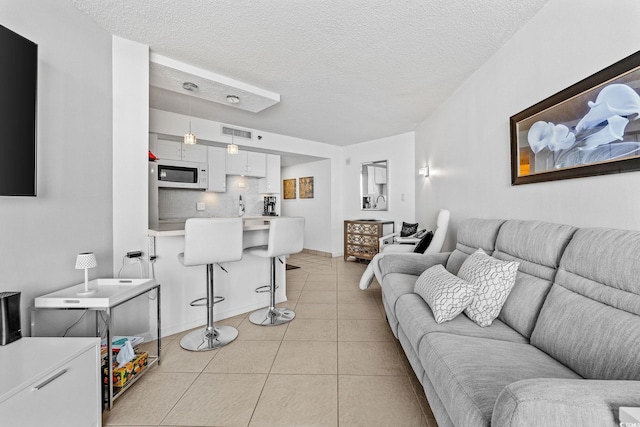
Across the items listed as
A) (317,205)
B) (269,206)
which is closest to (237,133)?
(269,206)

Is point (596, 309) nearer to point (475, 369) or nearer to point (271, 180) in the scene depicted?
point (475, 369)

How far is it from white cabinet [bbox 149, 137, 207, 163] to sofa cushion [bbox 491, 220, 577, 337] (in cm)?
443

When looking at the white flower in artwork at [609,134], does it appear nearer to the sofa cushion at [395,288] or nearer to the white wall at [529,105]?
the white wall at [529,105]

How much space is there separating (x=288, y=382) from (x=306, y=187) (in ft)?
17.2

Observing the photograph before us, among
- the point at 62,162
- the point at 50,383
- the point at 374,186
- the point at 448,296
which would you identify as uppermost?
the point at 374,186

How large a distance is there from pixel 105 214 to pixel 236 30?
1.75m

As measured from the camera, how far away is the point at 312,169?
6676 mm

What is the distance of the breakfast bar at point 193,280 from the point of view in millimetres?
2508

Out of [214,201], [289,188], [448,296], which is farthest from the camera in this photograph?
[289,188]

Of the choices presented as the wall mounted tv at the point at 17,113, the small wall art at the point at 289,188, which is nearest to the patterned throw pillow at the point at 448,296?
the wall mounted tv at the point at 17,113

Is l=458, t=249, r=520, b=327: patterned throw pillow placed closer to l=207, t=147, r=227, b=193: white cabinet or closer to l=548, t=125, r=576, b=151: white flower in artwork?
l=548, t=125, r=576, b=151: white flower in artwork

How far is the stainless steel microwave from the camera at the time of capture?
13.8ft

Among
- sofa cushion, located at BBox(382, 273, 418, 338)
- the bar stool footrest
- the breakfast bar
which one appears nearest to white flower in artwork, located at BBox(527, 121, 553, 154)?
sofa cushion, located at BBox(382, 273, 418, 338)

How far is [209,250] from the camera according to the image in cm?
225
